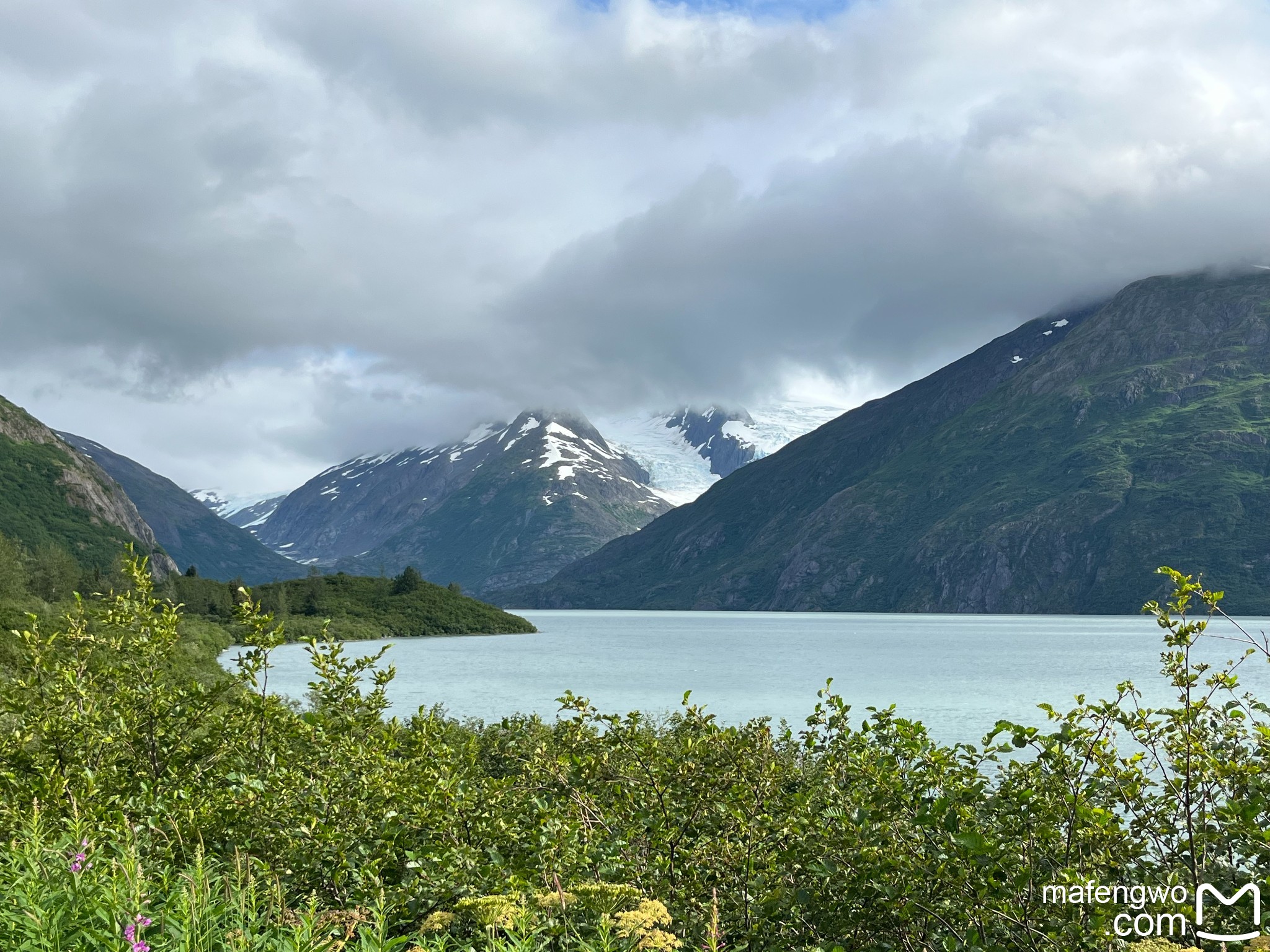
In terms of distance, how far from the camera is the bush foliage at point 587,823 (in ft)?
26.3

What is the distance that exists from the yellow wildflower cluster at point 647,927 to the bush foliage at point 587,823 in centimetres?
4

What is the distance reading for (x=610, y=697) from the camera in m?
88.1

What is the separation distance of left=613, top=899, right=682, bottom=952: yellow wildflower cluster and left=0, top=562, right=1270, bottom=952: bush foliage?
0.12ft

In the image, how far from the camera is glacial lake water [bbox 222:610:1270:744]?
7756cm

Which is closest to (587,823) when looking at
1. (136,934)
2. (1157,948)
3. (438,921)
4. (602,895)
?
(438,921)

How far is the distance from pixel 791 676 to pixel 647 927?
107 m

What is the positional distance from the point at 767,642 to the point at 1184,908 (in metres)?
180

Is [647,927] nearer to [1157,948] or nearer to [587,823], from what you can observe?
[1157,948]

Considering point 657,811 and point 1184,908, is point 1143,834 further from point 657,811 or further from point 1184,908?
point 657,811

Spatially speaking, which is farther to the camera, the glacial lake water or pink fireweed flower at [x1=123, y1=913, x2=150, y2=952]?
the glacial lake water

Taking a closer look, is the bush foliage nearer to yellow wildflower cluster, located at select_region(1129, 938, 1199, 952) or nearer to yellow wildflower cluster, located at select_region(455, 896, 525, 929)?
yellow wildflower cluster, located at select_region(455, 896, 525, 929)

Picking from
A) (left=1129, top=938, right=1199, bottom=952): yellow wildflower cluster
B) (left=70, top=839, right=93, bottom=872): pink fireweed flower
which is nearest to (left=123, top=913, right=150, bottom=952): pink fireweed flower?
(left=70, top=839, right=93, bottom=872): pink fireweed flower

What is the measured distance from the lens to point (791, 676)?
365 ft

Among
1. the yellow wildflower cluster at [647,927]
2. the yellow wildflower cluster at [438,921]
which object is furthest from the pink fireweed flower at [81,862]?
the yellow wildflower cluster at [647,927]
